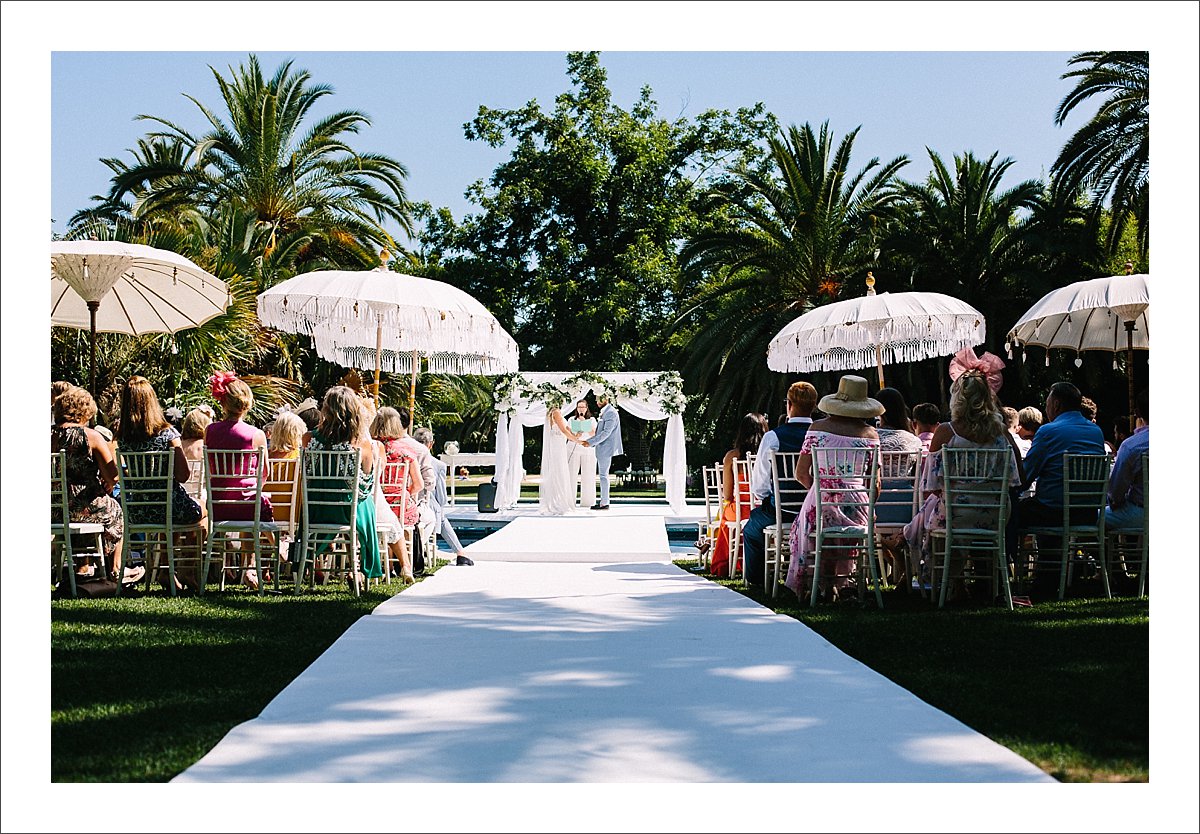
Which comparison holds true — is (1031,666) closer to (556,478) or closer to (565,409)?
(556,478)

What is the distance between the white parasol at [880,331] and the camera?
12109 mm

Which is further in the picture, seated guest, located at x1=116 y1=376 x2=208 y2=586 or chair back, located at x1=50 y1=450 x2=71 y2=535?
seated guest, located at x1=116 y1=376 x2=208 y2=586

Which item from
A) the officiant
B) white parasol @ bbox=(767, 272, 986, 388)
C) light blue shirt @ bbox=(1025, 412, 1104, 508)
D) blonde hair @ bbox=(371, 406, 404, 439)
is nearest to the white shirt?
light blue shirt @ bbox=(1025, 412, 1104, 508)

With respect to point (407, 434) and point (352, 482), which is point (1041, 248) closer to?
point (407, 434)

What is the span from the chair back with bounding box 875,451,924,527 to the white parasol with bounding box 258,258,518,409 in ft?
15.1

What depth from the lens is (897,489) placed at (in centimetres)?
848

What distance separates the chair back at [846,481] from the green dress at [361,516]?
332cm

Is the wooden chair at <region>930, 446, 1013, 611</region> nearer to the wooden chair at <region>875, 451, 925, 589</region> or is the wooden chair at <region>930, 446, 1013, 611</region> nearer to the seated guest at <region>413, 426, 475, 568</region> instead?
the wooden chair at <region>875, 451, 925, 589</region>

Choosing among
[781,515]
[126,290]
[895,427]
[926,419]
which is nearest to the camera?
[781,515]

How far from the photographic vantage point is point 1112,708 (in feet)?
15.2

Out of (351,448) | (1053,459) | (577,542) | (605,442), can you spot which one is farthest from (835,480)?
(605,442)

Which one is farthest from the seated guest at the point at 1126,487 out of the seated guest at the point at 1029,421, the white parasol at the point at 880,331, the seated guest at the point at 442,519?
the seated guest at the point at 442,519

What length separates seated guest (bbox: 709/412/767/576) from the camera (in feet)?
33.2

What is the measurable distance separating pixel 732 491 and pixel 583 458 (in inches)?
442
